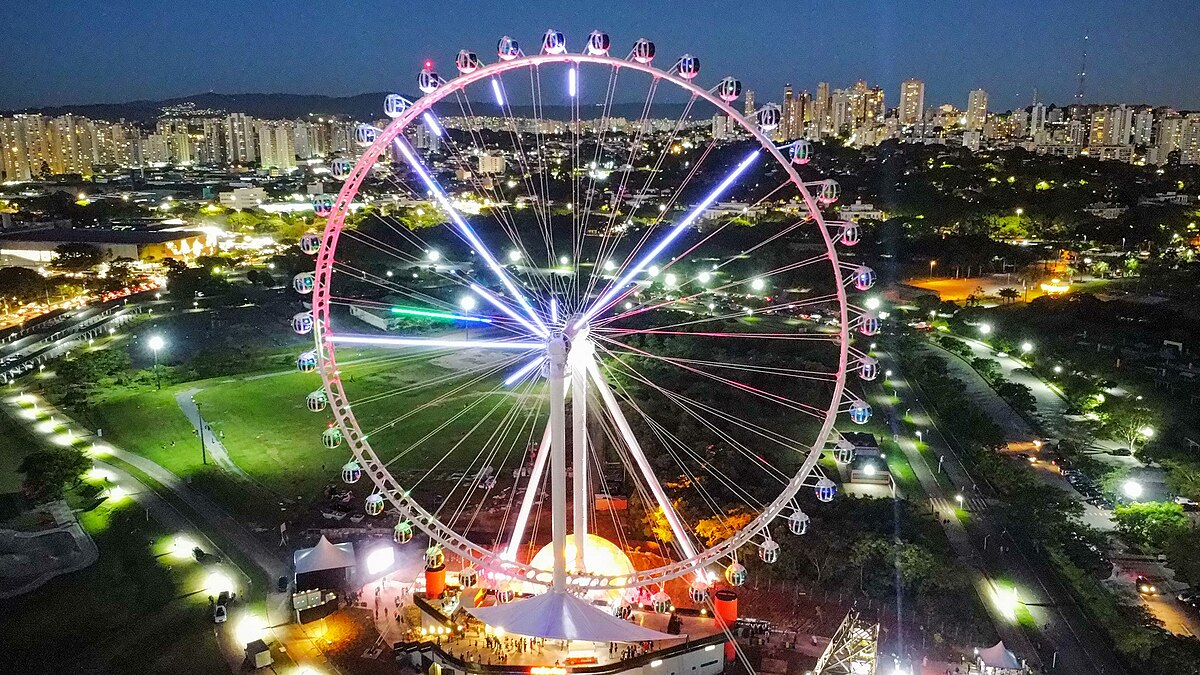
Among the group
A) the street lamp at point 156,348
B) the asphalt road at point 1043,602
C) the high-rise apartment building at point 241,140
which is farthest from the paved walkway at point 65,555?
the high-rise apartment building at point 241,140

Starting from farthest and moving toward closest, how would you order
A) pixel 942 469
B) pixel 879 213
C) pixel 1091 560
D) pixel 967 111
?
1. pixel 967 111
2. pixel 879 213
3. pixel 942 469
4. pixel 1091 560

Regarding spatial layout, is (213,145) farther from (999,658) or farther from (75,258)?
(999,658)

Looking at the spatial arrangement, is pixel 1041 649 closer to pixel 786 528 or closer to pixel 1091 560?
pixel 1091 560

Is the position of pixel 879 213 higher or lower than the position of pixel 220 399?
higher

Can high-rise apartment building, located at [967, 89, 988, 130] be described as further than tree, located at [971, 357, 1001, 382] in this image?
Yes

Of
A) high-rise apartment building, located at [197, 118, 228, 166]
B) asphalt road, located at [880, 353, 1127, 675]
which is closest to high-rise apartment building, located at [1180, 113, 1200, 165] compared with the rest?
asphalt road, located at [880, 353, 1127, 675]

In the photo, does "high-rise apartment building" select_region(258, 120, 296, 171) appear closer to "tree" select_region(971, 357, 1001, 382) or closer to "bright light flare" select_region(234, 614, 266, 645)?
"tree" select_region(971, 357, 1001, 382)

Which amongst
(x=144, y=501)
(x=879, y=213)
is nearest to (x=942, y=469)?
(x=144, y=501)

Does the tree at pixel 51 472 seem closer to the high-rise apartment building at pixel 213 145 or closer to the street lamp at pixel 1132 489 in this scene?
the street lamp at pixel 1132 489
